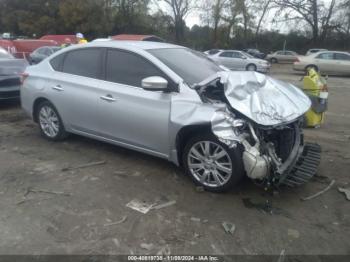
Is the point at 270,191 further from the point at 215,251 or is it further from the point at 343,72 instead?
Result: the point at 343,72

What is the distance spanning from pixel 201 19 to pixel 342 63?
2935 centimetres

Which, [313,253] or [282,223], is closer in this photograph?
[313,253]

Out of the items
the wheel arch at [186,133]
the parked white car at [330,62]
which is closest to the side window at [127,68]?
the wheel arch at [186,133]

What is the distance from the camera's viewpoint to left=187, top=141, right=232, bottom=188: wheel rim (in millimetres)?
3961

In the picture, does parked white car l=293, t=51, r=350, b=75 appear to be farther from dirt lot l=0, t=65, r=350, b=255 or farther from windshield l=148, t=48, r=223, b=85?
dirt lot l=0, t=65, r=350, b=255

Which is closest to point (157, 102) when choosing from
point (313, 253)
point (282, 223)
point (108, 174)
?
point (108, 174)

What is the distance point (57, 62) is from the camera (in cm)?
570

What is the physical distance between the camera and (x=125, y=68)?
4.79m

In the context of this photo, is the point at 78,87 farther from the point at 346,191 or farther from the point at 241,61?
the point at 241,61

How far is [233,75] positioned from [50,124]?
323 centimetres

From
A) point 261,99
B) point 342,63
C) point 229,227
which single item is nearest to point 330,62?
point 342,63

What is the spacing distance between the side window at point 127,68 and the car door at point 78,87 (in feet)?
0.70

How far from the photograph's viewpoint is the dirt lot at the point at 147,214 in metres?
3.17

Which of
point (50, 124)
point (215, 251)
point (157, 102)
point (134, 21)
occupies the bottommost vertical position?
point (215, 251)
